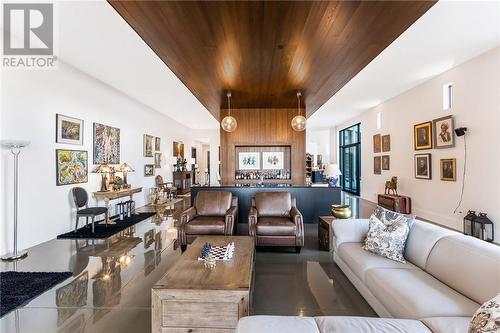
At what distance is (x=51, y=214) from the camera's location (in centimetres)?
482

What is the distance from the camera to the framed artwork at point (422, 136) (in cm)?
626

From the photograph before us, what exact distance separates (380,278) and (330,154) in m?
12.5

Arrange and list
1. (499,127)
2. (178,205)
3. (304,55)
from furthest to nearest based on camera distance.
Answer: (178,205) → (499,127) → (304,55)

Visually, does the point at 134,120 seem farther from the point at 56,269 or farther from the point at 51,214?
the point at 56,269

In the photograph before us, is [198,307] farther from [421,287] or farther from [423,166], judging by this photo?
[423,166]

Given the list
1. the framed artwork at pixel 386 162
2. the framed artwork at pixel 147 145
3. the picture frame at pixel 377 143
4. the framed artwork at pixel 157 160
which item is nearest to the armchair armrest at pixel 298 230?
the framed artwork at pixel 386 162

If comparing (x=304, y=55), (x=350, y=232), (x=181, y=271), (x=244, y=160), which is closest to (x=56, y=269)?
(x=181, y=271)

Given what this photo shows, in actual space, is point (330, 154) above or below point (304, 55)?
below

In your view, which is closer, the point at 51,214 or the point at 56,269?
the point at 56,269

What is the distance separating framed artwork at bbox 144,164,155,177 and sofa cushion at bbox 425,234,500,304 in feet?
26.9

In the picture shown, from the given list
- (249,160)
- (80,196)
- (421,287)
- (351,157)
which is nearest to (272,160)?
(249,160)

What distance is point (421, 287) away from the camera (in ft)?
6.45

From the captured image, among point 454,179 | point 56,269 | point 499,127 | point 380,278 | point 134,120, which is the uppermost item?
point 134,120

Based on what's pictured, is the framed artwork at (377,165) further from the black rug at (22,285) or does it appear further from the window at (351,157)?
the black rug at (22,285)
